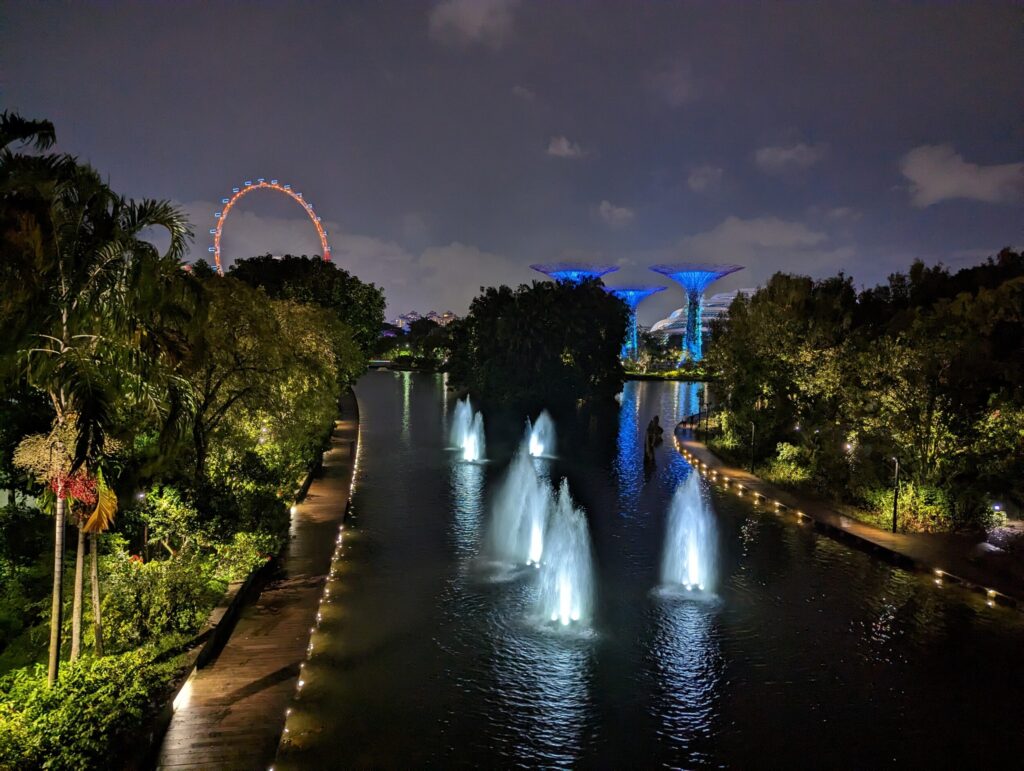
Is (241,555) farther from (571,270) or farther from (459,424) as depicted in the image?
(571,270)

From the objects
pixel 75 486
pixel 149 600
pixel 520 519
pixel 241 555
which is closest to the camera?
pixel 75 486

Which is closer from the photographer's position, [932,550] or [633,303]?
[932,550]

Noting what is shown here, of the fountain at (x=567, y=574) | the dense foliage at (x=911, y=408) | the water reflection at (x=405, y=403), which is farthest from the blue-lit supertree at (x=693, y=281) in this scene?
the fountain at (x=567, y=574)

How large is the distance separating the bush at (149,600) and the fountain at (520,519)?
6969mm

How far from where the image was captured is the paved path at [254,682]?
8.44 meters

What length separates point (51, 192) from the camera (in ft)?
25.9

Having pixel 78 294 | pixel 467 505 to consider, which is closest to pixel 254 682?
pixel 78 294

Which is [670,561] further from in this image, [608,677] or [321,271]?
[321,271]

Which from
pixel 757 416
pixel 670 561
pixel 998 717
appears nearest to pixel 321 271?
pixel 757 416

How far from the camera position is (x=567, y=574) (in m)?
14.5

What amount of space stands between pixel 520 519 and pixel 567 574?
212 inches

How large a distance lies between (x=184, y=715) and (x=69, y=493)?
325cm

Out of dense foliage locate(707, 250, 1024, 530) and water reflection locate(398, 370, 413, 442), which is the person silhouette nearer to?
dense foliage locate(707, 250, 1024, 530)

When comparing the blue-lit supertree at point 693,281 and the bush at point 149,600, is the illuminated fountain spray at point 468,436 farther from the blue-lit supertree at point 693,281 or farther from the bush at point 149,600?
the blue-lit supertree at point 693,281
